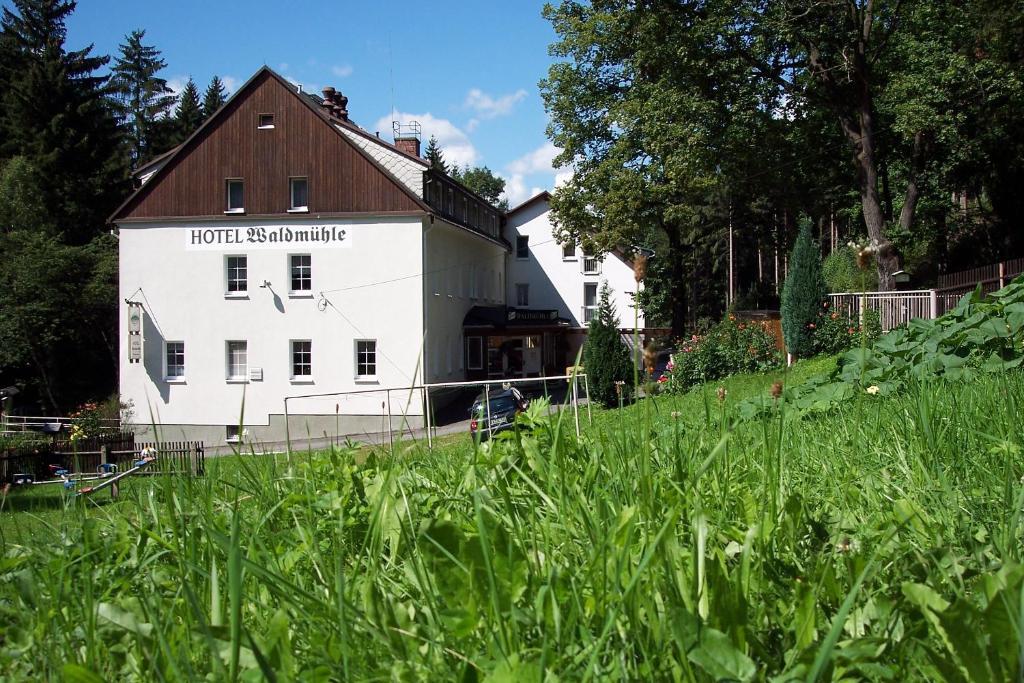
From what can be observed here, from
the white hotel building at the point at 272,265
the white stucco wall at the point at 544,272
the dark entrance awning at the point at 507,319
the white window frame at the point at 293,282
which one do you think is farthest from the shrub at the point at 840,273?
the white stucco wall at the point at 544,272

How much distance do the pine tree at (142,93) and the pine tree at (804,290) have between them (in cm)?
5111

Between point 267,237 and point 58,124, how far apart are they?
22.7 m

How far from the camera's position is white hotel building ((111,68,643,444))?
31.9 meters

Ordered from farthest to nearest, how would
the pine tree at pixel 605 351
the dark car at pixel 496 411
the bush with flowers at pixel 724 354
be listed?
the pine tree at pixel 605 351 < the bush with flowers at pixel 724 354 < the dark car at pixel 496 411

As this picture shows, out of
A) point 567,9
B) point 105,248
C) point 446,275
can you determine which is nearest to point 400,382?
point 446,275

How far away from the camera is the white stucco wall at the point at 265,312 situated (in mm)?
31984

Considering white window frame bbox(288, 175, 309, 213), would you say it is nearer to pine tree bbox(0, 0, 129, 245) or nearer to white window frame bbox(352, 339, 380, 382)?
white window frame bbox(352, 339, 380, 382)

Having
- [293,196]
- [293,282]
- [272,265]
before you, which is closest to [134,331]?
[272,265]

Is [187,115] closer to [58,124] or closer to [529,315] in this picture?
[58,124]

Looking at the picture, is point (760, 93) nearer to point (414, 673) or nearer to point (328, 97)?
point (328, 97)

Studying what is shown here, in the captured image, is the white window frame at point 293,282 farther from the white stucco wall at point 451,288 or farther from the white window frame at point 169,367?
the white window frame at point 169,367

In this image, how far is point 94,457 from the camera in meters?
23.6

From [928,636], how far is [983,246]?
3832cm

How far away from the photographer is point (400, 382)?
31922mm
